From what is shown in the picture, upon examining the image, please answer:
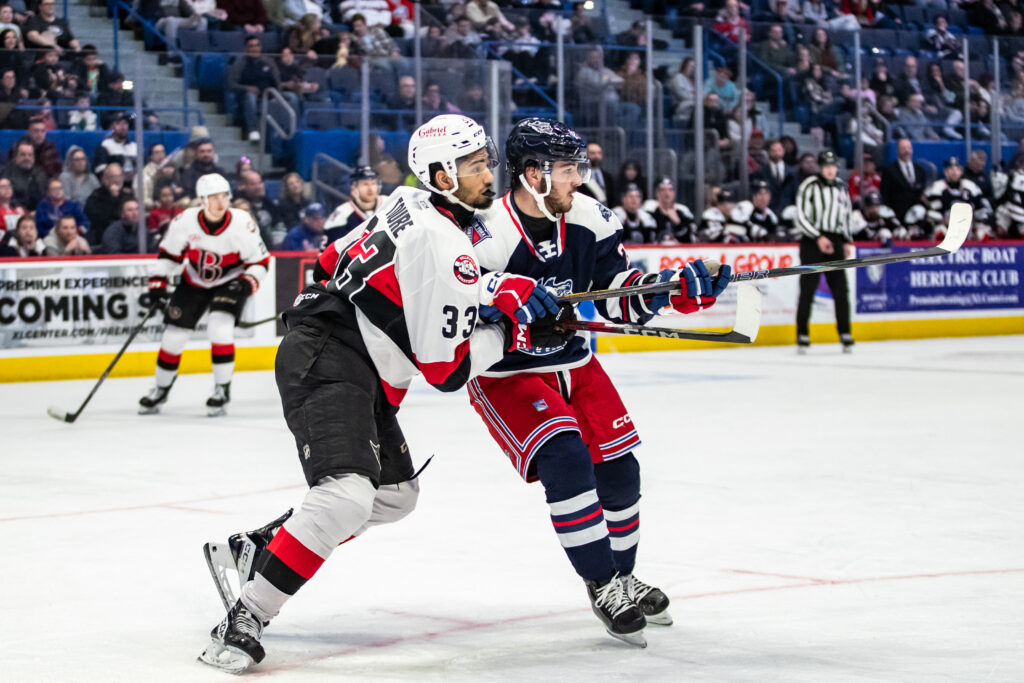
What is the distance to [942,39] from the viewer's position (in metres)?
14.9

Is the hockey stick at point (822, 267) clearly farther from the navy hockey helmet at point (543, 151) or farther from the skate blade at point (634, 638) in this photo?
the skate blade at point (634, 638)

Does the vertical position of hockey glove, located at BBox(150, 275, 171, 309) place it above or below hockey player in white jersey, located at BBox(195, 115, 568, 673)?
below

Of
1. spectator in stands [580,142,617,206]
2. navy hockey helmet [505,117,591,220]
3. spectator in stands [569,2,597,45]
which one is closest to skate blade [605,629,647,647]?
navy hockey helmet [505,117,591,220]

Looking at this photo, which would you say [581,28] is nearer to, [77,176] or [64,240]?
[77,176]

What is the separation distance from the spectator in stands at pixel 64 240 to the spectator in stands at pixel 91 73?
2.95 ft

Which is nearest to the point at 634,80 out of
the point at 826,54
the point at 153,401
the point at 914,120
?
the point at 826,54

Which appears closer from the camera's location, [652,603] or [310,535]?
[310,535]

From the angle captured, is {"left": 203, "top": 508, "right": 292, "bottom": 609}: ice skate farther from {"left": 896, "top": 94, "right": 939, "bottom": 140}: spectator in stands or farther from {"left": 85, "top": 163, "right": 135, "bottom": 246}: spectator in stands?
{"left": 896, "top": 94, "right": 939, "bottom": 140}: spectator in stands

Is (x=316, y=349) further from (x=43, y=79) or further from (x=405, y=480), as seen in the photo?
(x=43, y=79)

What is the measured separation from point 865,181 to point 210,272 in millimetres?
7078

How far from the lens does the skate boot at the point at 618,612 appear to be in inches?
114

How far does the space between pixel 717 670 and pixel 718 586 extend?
2.44ft

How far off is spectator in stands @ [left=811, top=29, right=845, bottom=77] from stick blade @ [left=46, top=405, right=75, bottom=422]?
8062 millimetres

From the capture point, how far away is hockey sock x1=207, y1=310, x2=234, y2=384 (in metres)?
7.44
